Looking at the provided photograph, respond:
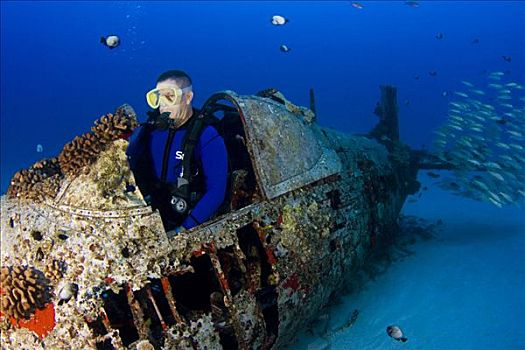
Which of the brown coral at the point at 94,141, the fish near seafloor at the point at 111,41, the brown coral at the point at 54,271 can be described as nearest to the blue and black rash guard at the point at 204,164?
the brown coral at the point at 94,141

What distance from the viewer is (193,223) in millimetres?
3357

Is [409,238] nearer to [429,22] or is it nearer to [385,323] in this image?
[385,323]

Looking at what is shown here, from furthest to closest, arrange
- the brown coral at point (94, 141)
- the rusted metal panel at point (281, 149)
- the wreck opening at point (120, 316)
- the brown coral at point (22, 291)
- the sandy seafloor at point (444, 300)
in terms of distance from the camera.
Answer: the sandy seafloor at point (444, 300)
the rusted metal panel at point (281, 149)
the brown coral at point (94, 141)
the wreck opening at point (120, 316)
the brown coral at point (22, 291)

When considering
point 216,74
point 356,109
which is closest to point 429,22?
point 216,74

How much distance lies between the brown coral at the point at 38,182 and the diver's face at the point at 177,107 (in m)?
1.21

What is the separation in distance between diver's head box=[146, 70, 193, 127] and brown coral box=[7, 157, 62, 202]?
114cm

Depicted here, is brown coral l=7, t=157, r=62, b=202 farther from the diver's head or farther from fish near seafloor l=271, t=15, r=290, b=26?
fish near seafloor l=271, t=15, r=290, b=26

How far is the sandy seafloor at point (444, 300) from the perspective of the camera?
512cm

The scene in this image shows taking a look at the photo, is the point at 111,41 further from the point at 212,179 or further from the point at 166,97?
the point at 212,179

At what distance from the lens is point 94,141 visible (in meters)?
3.12

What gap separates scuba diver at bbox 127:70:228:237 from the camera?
3578 millimetres

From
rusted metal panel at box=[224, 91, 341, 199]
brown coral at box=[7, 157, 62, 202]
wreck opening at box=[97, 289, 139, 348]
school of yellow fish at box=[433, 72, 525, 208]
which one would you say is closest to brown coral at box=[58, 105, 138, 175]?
brown coral at box=[7, 157, 62, 202]

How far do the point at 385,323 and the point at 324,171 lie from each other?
2.74m

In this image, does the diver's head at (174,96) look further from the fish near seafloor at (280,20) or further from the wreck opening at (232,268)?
the fish near seafloor at (280,20)
